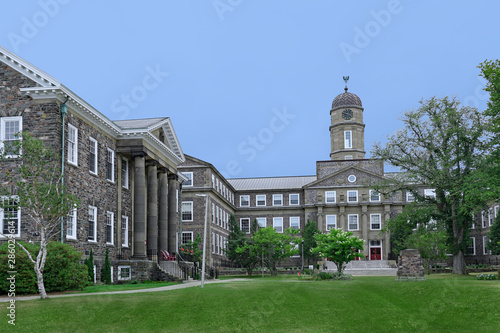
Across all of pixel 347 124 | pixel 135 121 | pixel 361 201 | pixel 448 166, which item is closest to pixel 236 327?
pixel 135 121

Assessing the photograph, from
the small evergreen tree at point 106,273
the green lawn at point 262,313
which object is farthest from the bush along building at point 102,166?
the green lawn at point 262,313

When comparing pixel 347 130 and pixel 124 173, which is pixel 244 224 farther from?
pixel 124 173

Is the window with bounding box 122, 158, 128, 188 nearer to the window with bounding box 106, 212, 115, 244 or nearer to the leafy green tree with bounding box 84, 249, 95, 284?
the window with bounding box 106, 212, 115, 244

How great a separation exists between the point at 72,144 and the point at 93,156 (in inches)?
105

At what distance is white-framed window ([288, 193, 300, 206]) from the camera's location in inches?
3378

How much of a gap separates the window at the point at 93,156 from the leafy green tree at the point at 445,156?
23308mm

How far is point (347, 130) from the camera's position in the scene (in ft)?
287

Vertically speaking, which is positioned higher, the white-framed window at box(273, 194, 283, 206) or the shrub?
the white-framed window at box(273, 194, 283, 206)

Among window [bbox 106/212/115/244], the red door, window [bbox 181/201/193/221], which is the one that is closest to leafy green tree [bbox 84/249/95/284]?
window [bbox 106/212/115/244]

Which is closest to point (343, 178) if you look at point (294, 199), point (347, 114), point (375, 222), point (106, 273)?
point (375, 222)

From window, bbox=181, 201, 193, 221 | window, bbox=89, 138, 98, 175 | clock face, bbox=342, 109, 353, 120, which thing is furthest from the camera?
clock face, bbox=342, 109, 353, 120

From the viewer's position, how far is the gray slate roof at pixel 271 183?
8776 centimetres

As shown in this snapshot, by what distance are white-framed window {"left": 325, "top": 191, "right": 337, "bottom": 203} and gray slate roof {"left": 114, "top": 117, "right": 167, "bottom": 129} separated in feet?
146

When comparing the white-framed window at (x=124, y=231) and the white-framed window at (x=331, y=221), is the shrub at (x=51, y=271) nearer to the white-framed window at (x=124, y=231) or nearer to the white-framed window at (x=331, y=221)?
the white-framed window at (x=124, y=231)
